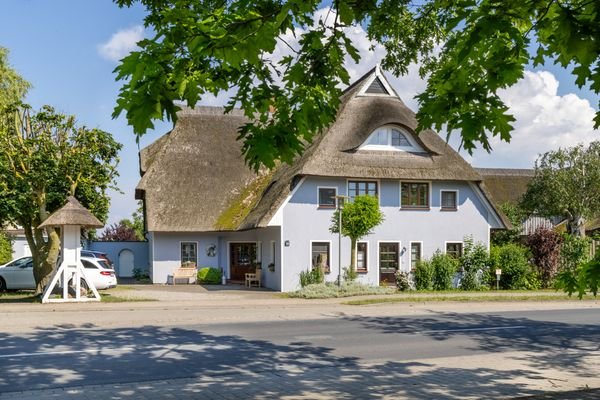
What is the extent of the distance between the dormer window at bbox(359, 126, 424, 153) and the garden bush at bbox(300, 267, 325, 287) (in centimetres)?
617

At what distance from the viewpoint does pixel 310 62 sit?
20.9ft

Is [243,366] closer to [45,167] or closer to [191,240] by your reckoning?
[45,167]

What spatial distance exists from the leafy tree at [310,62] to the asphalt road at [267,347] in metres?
5.17

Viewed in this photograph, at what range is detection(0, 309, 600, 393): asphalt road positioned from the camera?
10.0 meters

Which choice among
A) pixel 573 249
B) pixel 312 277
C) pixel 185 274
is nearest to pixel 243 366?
pixel 312 277

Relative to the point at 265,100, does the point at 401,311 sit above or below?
below

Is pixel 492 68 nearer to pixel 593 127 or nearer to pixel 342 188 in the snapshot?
pixel 593 127

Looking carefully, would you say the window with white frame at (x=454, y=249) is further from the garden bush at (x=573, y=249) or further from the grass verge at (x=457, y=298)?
the grass verge at (x=457, y=298)

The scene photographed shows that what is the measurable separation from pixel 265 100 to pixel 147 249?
123 feet

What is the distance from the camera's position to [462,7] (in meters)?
5.18

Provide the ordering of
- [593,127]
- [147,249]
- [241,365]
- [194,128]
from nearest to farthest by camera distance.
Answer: [593,127] → [241,365] → [194,128] → [147,249]

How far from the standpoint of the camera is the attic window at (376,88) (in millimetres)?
33781

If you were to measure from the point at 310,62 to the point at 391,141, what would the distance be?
1011 inches

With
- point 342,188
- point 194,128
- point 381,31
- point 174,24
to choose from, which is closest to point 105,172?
point 342,188
